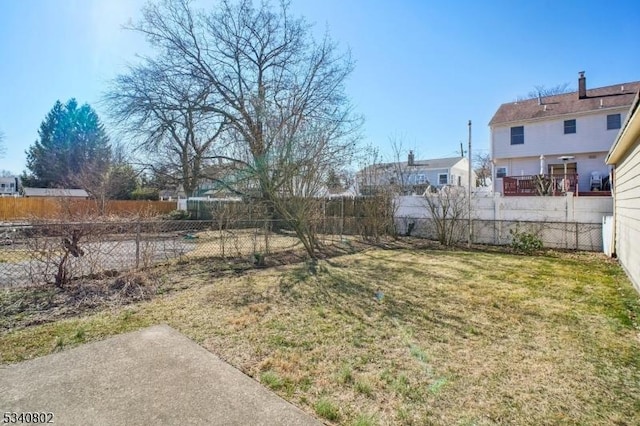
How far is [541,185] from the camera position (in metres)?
13.6

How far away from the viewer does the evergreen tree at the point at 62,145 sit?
33406 millimetres

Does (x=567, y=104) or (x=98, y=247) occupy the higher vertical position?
(x=567, y=104)

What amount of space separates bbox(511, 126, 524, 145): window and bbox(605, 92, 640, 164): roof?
1222 cm

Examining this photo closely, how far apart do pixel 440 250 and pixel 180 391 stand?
955cm

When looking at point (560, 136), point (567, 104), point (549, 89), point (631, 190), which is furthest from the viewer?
point (549, 89)

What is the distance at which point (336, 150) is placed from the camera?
9641 millimetres

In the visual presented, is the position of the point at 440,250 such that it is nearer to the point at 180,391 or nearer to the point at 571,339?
the point at 571,339

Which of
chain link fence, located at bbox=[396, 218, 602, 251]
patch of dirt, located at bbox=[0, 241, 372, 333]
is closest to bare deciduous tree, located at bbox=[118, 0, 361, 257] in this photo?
chain link fence, located at bbox=[396, 218, 602, 251]

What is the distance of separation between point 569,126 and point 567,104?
153cm

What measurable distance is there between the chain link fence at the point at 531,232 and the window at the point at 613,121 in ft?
34.3

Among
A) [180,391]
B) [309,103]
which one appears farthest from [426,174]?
[180,391]

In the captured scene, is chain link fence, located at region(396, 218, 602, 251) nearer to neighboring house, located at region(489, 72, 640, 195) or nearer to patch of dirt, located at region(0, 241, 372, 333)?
neighboring house, located at region(489, 72, 640, 195)

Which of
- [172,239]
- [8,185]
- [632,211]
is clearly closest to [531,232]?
[632,211]

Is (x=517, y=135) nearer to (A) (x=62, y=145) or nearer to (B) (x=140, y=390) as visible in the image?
(B) (x=140, y=390)
